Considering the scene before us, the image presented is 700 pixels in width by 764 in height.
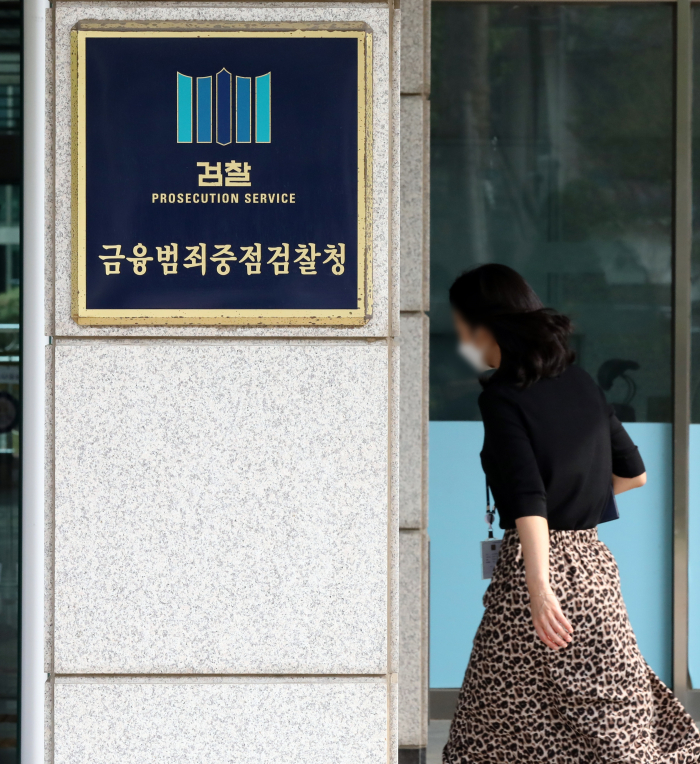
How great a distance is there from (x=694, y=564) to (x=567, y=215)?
6.00 ft

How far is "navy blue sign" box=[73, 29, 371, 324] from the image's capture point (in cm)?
234

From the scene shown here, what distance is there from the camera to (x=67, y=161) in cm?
237

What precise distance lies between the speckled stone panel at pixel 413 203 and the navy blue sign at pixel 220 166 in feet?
3.99

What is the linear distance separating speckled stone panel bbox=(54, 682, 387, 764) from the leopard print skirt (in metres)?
0.53

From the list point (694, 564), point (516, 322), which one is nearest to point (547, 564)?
point (516, 322)

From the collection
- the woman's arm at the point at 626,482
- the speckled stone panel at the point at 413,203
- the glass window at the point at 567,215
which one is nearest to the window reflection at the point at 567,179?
the glass window at the point at 567,215

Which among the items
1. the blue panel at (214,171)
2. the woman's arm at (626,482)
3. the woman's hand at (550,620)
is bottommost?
the woman's hand at (550,620)

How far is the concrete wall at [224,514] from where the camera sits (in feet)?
7.77

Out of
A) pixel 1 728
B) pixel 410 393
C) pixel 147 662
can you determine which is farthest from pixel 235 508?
pixel 410 393

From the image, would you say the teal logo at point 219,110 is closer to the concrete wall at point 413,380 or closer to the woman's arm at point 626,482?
the concrete wall at point 413,380

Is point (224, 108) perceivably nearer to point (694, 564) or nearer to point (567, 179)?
point (567, 179)

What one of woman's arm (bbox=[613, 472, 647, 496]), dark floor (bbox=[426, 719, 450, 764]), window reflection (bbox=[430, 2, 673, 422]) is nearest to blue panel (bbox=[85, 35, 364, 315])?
woman's arm (bbox=[613, 472, 647, 496])

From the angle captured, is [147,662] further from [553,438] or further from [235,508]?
[553,438]

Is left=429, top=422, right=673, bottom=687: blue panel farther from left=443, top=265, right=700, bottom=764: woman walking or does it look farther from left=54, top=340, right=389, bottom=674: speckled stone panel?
left=54, top=340, right=389, bottom=674: speckled stone panel
